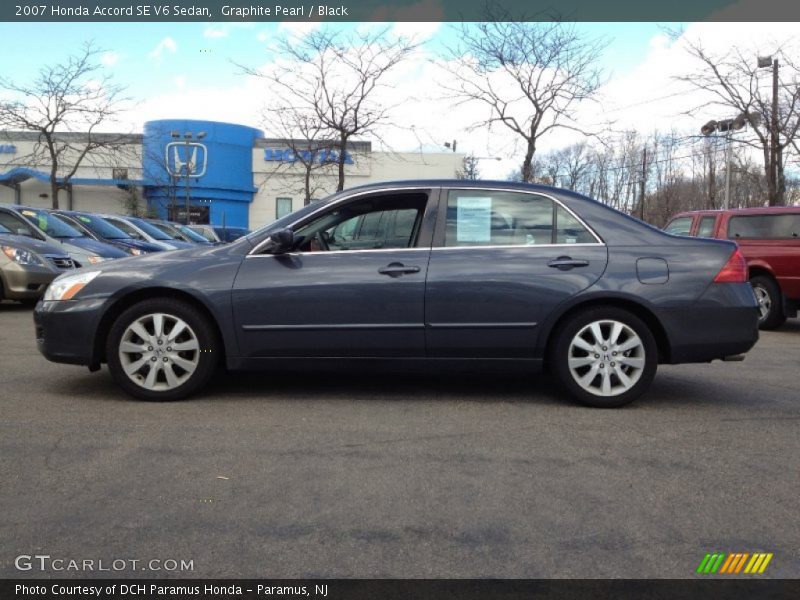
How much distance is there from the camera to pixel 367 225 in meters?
5.07

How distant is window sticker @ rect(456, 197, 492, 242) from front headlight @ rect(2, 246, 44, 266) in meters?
7.62

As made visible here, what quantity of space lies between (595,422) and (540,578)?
2.17 m

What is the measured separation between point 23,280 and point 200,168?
1435 inches

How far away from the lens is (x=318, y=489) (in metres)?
3.38

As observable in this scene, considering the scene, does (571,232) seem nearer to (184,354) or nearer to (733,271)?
(733,271)

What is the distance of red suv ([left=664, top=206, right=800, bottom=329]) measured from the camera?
961 centimetres

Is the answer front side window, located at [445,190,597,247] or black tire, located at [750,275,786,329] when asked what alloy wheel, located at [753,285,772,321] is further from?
front side window, located at [445,190,597,247]

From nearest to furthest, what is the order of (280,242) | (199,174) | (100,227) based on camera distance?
(280,242)
(100,227)
(199,174)

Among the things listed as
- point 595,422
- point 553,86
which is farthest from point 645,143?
point 595,422

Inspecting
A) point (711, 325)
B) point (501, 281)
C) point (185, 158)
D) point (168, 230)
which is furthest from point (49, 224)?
point (185, 158)

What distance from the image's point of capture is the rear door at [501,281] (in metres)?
4.83

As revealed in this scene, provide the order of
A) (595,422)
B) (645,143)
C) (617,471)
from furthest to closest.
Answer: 1. (645,143)
2. (595,422)
3. (617,471)

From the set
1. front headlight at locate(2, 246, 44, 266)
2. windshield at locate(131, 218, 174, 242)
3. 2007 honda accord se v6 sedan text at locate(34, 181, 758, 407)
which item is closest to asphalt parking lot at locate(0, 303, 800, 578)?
2007 honda accord se v6 sedan text at locate(34, 181, 758, 407)
